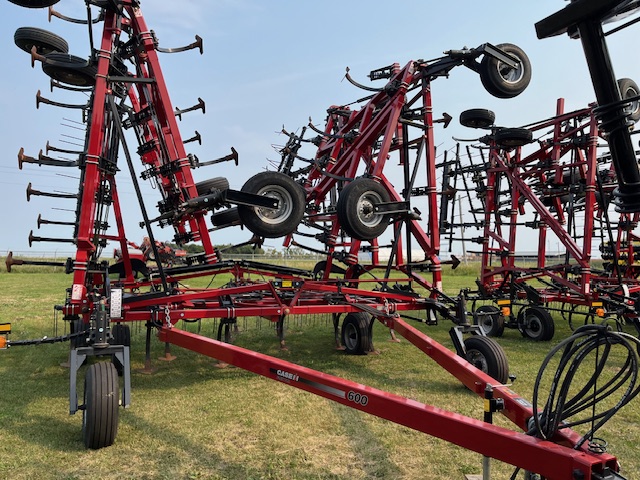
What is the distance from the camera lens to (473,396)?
221 inches

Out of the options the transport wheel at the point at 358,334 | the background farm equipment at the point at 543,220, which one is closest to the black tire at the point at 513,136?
the background farm equipment at the point at 543,220

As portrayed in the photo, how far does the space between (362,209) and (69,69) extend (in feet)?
14.4

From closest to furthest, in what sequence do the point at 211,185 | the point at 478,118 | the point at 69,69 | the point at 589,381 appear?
the point at 589,381 → the point at 69,69 → the point at 211,185 → the point at 478,118

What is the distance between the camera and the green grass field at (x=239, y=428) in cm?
374

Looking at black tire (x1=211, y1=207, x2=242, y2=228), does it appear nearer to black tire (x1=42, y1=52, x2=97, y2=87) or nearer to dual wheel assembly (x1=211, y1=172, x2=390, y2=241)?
dual wheel assembly (x1=211, y1=172, x2=390, y2=241)

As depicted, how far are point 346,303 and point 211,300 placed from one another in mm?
1794

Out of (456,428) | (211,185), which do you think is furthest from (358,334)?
Result: (456,428)

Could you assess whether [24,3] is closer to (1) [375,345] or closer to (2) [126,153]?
(2) [126,153]

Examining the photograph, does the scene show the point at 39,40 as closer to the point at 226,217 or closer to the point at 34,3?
the point at 34,3

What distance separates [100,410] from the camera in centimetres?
404

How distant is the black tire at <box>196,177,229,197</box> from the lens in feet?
26.1

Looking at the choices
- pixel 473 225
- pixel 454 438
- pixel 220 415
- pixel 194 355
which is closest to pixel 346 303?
pixel 220 415

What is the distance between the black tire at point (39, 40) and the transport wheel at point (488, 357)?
7.20m

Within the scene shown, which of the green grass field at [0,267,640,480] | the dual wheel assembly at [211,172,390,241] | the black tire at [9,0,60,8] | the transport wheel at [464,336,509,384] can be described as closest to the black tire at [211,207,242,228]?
the dual wheel assembly at [211,172,390,241]
